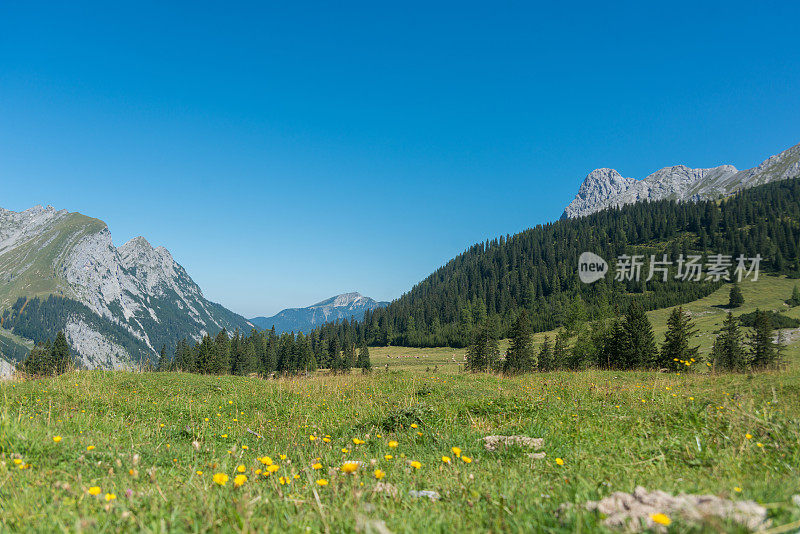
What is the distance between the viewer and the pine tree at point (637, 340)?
121ft

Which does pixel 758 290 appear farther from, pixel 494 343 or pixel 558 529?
pixel 558 529

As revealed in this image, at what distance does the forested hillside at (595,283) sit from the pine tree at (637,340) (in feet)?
318

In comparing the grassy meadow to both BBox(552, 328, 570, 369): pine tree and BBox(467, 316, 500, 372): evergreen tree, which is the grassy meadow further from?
BBox(467, 316, 500, 372): evergreen tree

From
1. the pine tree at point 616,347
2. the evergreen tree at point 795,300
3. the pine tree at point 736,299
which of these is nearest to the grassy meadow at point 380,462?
the pine tree at point 616,347

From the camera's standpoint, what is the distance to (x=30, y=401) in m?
9.41

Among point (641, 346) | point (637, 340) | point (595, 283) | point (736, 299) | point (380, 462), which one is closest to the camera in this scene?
point (380, 462)

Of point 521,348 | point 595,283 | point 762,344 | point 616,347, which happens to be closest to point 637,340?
point 616,347

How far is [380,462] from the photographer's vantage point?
15.9 ft

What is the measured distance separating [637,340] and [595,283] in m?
134

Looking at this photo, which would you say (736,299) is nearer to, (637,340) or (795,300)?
(795,300)

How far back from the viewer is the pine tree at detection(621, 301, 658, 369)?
36.9 m

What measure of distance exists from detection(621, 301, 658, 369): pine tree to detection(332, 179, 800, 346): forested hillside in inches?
3816

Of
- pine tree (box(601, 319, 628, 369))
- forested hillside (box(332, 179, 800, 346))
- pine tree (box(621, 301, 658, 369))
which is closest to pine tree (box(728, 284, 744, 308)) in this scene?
forested hillside (box(332, 179, 800, 346))

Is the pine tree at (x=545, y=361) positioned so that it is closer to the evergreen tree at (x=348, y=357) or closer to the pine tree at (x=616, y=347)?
the pine tree at (x=616, y=347)
